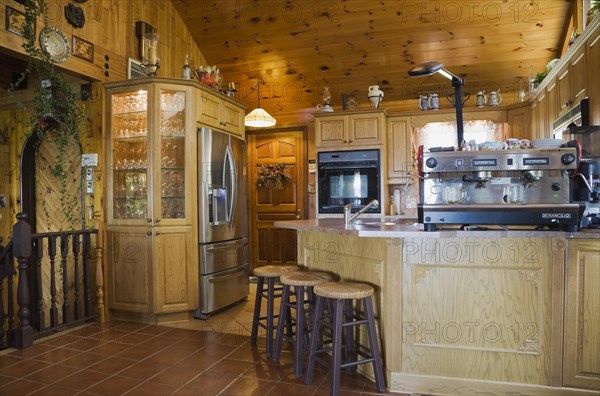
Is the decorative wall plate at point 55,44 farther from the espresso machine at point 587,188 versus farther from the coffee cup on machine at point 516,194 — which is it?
the espresso machine at point 587,188

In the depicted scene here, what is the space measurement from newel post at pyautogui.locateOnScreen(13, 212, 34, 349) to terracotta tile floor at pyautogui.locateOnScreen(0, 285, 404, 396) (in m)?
0.10

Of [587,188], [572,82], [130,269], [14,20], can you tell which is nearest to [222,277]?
[130,269]

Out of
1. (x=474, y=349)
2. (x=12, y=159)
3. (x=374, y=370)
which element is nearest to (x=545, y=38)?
(x=474, y=349)

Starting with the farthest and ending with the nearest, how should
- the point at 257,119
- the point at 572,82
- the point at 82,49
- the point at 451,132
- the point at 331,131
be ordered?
1. the point at 451,132
2. the point at 331,131
3. the point at 257,119
4. the point at 82,49
5. the point at 572,82

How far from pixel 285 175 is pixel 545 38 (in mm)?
3583

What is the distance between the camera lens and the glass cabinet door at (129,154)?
13.2 ft

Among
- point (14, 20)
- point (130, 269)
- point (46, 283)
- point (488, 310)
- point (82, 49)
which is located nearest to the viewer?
point (488, 310)

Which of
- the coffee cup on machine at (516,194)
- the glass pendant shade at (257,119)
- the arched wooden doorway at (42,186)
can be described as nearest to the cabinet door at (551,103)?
the coffee cup on machine at (516,194)

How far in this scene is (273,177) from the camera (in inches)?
244

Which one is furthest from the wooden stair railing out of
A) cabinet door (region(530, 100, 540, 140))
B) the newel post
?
cabinet door (region(530, 100, 540, 140))

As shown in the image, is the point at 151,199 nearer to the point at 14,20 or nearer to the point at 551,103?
the point at 14,20

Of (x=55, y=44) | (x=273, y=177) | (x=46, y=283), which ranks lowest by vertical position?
(x=46, y=283)

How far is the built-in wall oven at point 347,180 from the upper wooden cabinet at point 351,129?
110 millimetres

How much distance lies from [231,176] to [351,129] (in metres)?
1.58
